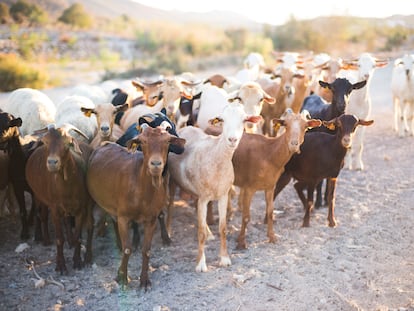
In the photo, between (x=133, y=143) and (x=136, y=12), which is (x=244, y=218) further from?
(x=136, y=12)

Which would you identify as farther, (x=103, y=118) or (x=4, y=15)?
(x=4, y=15)

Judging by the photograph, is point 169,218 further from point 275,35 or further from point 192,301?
point 275,35

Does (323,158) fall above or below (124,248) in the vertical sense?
above

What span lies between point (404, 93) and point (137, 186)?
29.8 feet

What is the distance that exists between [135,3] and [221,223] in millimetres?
123641

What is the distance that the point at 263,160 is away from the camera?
6309 millimetres

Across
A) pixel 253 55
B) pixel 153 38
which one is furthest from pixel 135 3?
pixel 253 55

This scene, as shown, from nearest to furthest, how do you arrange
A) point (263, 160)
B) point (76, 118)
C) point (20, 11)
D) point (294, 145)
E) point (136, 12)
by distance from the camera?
point (294, 145)
point (263, 160)
point (76, 118)
point (20, 11)
point (136, 12)

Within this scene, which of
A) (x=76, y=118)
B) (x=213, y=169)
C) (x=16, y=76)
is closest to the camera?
(x=213, y=169)

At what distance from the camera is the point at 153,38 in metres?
39.2

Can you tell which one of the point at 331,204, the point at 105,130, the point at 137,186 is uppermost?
the point at 105,130

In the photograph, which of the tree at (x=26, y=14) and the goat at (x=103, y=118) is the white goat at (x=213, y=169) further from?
the tree at (x=26, y=14)

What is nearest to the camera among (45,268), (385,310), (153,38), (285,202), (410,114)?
(385,310)

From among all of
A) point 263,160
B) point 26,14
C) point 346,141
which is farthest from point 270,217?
point 26,14
